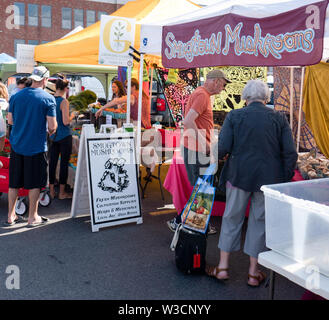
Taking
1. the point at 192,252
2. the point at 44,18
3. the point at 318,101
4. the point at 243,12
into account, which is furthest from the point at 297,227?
the point at 44,18

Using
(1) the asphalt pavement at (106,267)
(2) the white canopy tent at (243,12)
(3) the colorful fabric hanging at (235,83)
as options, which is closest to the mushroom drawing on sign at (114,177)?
(1) the asphalt pavement at (106,267)

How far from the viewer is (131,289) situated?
345cm

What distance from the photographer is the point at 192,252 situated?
12.1ft

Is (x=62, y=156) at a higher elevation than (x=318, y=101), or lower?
lower

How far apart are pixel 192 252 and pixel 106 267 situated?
0.83m

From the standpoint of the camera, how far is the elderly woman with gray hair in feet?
10.9

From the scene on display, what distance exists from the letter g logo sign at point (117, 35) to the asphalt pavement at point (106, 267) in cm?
232

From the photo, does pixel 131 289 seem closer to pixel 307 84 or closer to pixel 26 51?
pixel 307 84

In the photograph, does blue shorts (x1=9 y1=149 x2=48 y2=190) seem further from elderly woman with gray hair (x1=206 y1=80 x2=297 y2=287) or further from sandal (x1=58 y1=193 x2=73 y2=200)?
elderly woman with gray hair (x1=206 y1=80 x2=297 y2=287)

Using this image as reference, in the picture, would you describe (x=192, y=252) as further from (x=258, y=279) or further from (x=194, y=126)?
(x=194, y=126)

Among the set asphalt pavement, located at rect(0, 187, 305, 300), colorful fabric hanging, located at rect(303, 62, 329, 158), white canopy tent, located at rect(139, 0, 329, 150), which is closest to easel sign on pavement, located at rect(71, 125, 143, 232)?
asphalt pavement, located at rect(0, 187, 305, 300)

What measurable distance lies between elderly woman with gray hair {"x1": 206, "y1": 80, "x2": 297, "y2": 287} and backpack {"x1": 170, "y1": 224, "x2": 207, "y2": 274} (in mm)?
365

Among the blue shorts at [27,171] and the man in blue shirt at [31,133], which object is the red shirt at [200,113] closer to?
the man in blue shirt at [31,133]
